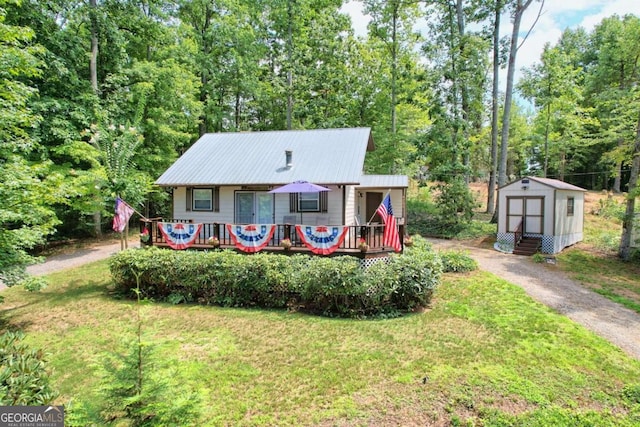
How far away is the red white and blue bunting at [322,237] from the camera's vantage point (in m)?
9.78

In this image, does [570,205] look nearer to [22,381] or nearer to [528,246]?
[528,246]

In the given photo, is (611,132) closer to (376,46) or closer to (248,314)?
(376,46)

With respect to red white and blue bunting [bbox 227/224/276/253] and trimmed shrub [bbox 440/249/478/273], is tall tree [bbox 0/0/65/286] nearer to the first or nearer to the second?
red white and blue bunting [bbox 227/224/276/253]

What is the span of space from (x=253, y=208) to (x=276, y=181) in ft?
5.61

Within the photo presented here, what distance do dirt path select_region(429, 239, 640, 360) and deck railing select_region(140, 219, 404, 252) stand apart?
458 centimetres

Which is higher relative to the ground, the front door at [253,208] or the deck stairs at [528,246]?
the front door at [253,208]

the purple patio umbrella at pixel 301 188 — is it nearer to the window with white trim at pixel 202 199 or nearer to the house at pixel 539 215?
the window with white trim at pixel 202 199

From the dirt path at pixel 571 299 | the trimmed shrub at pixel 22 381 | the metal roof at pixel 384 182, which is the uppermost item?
the metal roof at pixel 384 182

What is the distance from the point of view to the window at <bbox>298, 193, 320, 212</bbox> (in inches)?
491

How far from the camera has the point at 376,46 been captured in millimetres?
24281

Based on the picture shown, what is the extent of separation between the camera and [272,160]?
45.1ft

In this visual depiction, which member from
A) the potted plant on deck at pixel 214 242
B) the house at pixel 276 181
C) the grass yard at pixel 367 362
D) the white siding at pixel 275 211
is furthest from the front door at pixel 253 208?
the grass yard at pixel 367 362

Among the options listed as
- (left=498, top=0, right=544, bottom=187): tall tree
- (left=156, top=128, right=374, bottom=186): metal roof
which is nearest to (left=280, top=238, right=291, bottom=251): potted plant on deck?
(left=156, top=128, right=374, bottom=186): metal roof

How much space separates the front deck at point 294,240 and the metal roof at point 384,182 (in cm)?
333
